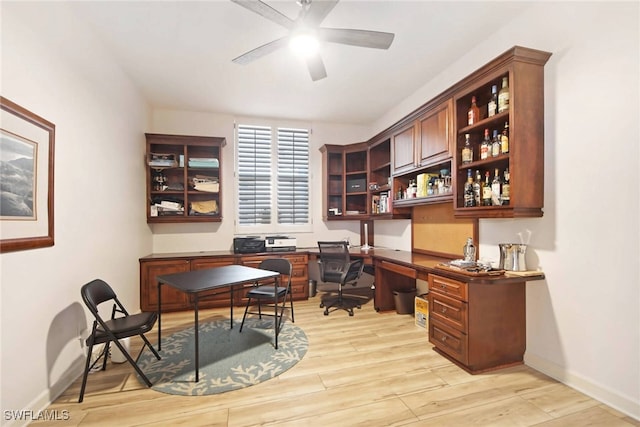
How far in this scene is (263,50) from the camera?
246 cm

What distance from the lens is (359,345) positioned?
2.97 m

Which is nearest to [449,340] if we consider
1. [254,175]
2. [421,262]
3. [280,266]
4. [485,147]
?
[421,262]

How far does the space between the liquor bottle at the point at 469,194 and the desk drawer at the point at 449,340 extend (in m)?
1.18

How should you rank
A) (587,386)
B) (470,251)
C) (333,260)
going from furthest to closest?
1. (333,260)
2. (470,251)
3. (587,386)

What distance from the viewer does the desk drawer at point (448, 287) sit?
8.09 ft

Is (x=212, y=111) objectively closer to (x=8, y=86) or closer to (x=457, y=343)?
(x=8, y=86)

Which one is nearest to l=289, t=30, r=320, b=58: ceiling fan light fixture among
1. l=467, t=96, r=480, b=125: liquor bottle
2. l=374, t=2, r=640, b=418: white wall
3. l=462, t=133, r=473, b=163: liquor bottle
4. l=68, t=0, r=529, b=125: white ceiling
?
l=68, t=0, r=529, b=125: white ceiling

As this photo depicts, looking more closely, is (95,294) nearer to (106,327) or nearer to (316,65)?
(106,327)

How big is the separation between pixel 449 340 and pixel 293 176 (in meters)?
3.60

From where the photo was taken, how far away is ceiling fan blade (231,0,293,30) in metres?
1.92

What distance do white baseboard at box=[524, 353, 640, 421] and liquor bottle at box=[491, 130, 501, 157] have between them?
5.90 ft

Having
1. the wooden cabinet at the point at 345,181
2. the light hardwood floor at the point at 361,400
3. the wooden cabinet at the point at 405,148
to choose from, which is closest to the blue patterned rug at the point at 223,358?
the light hardwood floor at the point at 361,400

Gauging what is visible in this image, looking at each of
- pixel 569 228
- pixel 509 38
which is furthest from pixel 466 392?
pixel 509 38

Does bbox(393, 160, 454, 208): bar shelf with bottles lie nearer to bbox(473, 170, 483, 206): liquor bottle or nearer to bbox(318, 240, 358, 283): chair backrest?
bbox(473, 170, 483, 206): liquor bottle
